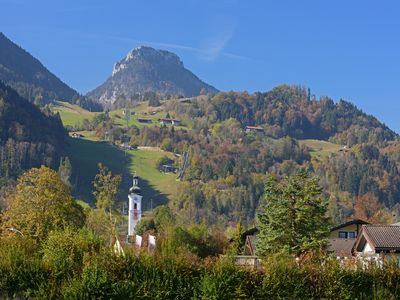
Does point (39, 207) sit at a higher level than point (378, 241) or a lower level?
higher

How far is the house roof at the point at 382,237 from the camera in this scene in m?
A: 48.6

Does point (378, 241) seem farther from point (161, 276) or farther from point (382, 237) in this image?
point (161, 276)

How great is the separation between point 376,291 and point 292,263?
419 centimetres

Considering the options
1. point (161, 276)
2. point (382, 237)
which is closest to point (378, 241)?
point (382, 237)

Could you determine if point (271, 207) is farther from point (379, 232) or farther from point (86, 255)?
point (86, 255)

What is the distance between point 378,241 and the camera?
49.2 metres

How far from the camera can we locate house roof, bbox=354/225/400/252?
48.6 meters

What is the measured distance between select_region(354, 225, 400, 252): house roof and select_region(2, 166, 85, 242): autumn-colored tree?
22099 mm

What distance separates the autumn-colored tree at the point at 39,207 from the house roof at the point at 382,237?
2210 cm

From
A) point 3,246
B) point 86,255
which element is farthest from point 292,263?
point 3,246

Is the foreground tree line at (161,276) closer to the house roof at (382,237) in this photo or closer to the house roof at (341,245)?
the house roof at (382,237)

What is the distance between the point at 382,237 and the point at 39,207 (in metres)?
26.7

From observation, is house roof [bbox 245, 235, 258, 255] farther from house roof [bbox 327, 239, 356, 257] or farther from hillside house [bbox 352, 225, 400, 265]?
hillside house [bbox 352, 225, 400, 265]

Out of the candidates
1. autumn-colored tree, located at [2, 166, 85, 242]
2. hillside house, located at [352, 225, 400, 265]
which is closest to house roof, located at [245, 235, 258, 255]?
hillside house, located at [352, 225, 400, 265]
